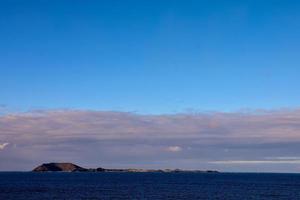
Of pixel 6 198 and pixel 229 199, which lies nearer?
pixel 6 198

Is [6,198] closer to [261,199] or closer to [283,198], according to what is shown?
[261,199]

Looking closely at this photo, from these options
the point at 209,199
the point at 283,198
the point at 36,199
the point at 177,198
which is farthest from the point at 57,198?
the point at 283,198

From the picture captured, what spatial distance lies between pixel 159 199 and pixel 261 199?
80.3 ft

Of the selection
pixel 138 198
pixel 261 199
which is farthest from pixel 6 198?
pixel 261 199

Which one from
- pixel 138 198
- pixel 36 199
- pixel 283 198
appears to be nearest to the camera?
pixel 36 199

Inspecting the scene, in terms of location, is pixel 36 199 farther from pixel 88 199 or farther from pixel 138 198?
pixel 138 198

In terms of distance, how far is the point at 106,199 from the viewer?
98.4 meters

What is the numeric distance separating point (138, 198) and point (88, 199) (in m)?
11.6

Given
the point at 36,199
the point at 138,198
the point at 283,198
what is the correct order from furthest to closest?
the point at 283,198
the point at 138,198
the point at 36,199

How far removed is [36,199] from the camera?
95.6 m

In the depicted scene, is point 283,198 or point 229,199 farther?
point 283,198

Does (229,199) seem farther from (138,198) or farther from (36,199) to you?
(36,199)

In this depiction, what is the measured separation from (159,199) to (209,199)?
11.9 meters

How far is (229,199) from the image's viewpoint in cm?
10388
